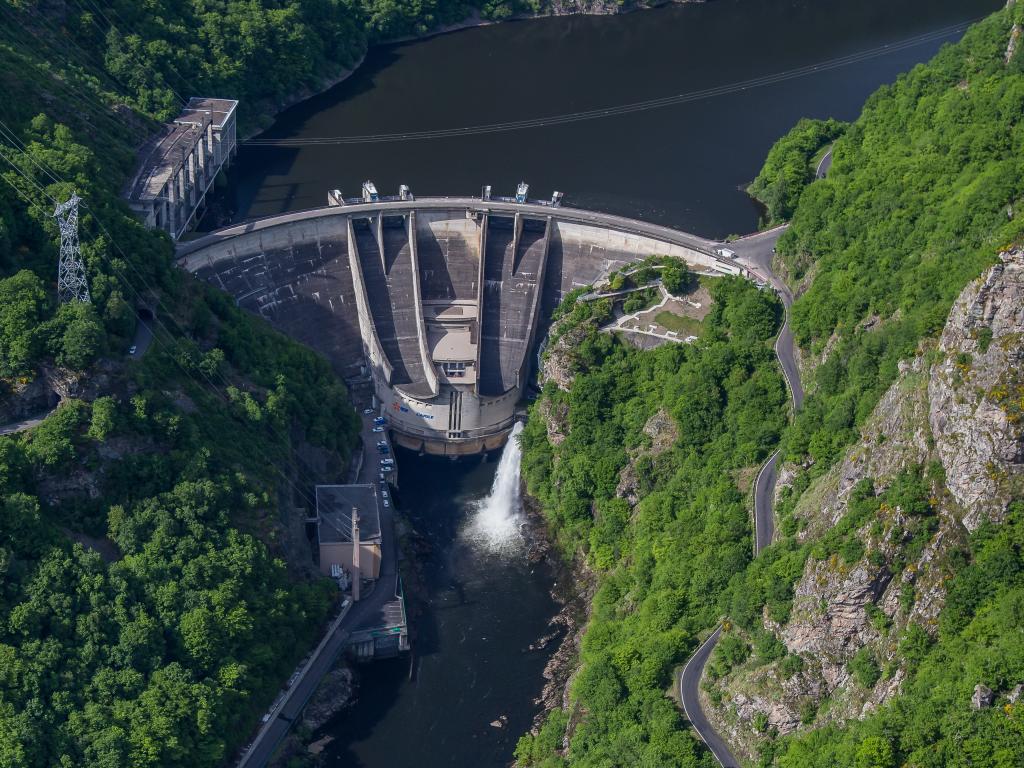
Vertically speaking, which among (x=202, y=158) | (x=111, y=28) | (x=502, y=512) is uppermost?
A: (x=111, y=28)

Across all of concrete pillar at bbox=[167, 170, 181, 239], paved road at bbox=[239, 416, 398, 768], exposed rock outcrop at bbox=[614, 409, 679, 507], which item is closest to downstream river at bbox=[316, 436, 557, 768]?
paved road at bbox=[239, 416, 398, 768]

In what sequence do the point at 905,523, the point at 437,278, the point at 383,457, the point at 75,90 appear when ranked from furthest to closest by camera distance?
1. the point at 437,278
2. the point at 75,90
3. the point at 383,457
4. the point at 905,523

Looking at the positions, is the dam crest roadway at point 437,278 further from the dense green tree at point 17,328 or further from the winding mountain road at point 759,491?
the dense green tree at point 17,328

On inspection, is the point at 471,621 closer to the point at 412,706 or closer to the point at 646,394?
the point at 412,706

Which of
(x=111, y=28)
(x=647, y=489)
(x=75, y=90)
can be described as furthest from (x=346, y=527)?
(x=111, y=28)

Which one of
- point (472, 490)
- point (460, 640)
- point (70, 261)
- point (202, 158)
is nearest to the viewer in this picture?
point (70, 261)

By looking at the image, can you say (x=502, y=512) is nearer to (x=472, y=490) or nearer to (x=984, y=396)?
(x=472, y=490)

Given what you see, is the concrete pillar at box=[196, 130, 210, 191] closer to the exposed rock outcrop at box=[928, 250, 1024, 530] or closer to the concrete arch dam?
the concrete arch dam
